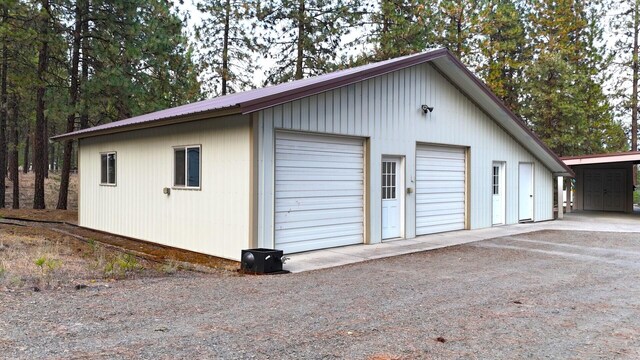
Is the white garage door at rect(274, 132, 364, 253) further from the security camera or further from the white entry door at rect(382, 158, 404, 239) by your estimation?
the security camera

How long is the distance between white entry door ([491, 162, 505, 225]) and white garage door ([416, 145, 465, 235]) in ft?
5.66

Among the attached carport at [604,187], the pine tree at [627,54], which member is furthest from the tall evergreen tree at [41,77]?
the pine tree at [627,54]

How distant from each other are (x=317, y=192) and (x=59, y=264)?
4.34 metres

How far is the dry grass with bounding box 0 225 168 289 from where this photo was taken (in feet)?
19.1

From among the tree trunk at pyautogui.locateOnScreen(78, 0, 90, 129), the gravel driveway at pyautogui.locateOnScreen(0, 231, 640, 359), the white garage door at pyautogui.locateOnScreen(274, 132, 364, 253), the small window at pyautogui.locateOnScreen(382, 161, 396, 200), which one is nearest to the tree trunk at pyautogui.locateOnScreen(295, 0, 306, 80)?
the tree trunk at pyautogui.locateOnScreen(78, 0, 90, 129)

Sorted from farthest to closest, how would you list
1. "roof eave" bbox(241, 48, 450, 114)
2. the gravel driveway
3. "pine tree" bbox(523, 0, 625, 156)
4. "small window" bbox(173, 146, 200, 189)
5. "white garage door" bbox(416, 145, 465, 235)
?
"pine tree" bbox(523, 0, 625, 156) → "white garage door" bbox(416, 145, 465, 235) → "small window" bbox(173, 146, 200, 189) → "roof eave" bbox(241, 48, 450, 114) → the gravel driveway

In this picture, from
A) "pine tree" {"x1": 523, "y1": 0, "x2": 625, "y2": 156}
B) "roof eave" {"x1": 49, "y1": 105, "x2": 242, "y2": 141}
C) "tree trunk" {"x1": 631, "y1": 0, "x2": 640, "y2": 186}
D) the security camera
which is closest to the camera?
"roof eave" {"x1": 49, "y1": 105, "x2": 242, "y2": 141}

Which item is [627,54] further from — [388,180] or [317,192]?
[317,192]

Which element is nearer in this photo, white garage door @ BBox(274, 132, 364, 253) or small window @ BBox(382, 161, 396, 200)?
white garage door @ BBox(274, 132, 364, 253)

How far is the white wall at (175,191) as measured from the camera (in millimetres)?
7855

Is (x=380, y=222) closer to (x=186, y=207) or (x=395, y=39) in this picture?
(x=186, y=207)

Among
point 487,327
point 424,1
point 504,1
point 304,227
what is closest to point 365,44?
point 424,1

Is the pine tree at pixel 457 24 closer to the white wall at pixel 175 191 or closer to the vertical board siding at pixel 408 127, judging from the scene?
the vertical board siding at pixel 408 127

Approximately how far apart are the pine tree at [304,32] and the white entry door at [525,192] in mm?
8951
